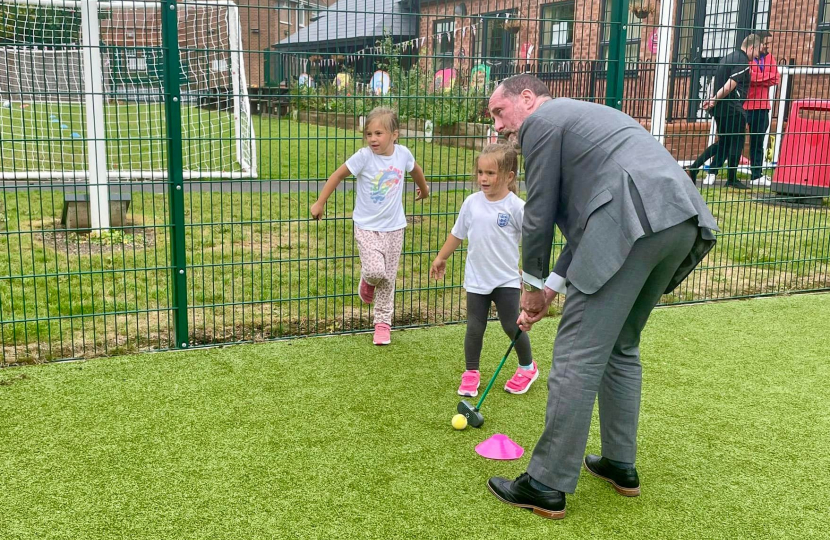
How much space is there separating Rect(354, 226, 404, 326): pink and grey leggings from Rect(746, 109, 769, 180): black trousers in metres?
3.04

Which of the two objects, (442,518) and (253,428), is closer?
(442,518)

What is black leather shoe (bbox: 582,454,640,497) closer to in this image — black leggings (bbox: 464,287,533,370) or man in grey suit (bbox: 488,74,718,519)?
man in grey suit (bbox: 488,74,718,519)

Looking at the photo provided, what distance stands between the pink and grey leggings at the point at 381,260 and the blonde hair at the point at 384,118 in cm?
65

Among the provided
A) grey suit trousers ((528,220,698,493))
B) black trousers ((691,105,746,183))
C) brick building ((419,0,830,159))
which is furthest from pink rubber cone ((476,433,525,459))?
black trousers ((691,105,746,183))

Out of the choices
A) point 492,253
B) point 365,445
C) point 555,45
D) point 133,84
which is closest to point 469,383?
point 492,253

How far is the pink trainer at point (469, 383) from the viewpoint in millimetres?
4293

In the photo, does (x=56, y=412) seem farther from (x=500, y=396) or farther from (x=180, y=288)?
(x=500, y=396)

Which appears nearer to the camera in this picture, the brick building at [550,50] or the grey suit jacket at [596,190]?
the grey suit jacket at [596,190]

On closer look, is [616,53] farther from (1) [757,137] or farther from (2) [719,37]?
(2) [719,37]

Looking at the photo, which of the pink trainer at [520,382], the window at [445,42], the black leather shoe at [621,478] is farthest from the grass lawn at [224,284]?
the black leather shoe at [621,478]

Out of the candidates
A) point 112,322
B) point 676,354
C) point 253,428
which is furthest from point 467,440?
point 112,322

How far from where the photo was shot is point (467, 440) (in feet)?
12.3

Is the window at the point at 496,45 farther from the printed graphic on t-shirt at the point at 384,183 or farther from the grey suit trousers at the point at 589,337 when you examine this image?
the grey suit trousers at the point at 589,337

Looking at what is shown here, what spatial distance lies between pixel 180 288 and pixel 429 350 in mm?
1611
